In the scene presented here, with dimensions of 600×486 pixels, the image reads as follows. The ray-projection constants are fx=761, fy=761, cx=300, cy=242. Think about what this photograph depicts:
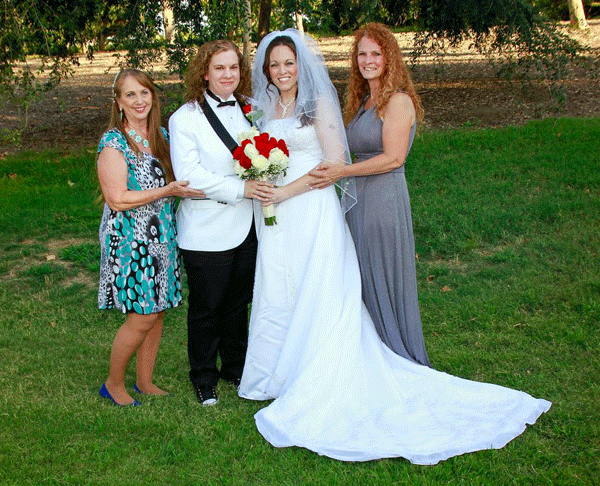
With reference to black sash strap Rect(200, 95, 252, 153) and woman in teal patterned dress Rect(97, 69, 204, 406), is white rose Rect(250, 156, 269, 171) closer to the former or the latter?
black sash strap Rect(200, 95, 252, 153)

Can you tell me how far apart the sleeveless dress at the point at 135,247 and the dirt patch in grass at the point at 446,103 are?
471 centimetres

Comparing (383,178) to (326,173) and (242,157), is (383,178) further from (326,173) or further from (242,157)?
(242,157)

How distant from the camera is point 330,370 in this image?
4.54 m

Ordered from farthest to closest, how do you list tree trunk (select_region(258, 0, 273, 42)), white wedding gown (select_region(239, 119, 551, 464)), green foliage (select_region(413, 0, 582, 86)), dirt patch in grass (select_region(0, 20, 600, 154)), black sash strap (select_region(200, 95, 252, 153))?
dirt patch in grass (select_region(0, 20, 600, 154)) → tree trunk (select_region(258, 0, 273, 42)) → green foliage (select_region(413, 0, 582, 86)) → black sash strap (select_region(200, 95, 252, 153)) → white wedding gown (select_region(239, 119, 551, 464))

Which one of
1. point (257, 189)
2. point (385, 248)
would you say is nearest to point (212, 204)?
point (257, 189)

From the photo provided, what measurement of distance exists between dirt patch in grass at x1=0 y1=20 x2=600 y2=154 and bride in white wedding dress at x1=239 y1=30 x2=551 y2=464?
478 centimetres

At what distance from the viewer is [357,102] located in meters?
4.96

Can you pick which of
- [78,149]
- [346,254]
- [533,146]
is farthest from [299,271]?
[78,149]

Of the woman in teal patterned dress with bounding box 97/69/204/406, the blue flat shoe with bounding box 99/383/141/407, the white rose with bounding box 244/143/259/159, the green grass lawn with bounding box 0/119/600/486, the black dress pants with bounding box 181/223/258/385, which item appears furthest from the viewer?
the blue flat shoe with bounding box 99/383/141/407

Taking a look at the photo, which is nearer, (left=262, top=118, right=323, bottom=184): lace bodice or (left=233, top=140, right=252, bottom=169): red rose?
(left=233, top=140, right=252, bottom=169): red rose

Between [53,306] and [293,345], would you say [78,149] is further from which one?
[293,345]

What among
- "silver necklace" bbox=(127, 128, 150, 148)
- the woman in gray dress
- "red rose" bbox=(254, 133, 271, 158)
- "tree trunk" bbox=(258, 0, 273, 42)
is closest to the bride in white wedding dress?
the woman in gray dress

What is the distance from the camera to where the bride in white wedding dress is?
4.32 meters

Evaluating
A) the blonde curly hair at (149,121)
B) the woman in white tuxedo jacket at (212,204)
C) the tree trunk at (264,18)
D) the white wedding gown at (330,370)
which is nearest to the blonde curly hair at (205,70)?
the woman in white tuxedo jacket at (212,204)
